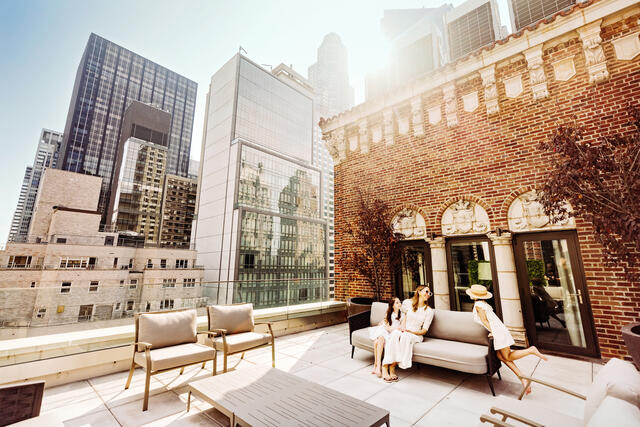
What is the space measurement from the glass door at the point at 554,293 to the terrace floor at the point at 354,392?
42 cm

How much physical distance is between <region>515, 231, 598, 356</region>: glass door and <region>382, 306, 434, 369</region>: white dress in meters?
2.59

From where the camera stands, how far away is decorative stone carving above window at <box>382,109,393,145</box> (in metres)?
7.57

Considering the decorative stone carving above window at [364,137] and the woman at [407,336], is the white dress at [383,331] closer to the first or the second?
the woman at [407,336]

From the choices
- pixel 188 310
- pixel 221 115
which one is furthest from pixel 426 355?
pixel 221 115

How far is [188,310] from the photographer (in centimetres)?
415

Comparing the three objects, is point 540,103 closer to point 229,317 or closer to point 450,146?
point 450,146

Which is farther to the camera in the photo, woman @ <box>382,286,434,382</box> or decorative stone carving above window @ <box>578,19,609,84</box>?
decorative stone carving above window @ <box>578,19,609,84</box>

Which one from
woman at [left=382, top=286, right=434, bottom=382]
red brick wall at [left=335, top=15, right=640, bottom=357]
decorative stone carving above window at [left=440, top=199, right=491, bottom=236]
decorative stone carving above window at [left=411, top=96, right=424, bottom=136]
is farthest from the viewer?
decorative stone carving above window at [left=411, top=96, right=424, bottom=136]

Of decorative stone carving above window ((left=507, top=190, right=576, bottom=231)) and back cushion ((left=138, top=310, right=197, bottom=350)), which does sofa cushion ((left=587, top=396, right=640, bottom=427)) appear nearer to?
back cushion ((left=138, top=310, right=197, bottom=350))

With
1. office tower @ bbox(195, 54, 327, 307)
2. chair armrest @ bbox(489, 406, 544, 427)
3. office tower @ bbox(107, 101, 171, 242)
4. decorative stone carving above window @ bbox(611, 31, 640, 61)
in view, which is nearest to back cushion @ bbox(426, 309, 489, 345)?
chair armrest @ bbox(489, 406, 544, 427)

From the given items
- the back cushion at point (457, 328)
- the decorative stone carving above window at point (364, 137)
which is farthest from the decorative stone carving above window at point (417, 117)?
the back cushion at point (457, 328)

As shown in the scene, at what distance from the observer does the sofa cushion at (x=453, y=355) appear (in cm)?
353

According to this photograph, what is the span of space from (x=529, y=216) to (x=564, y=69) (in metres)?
3.06

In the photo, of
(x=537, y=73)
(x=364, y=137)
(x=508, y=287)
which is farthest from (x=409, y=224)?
(x=537, y=73)
